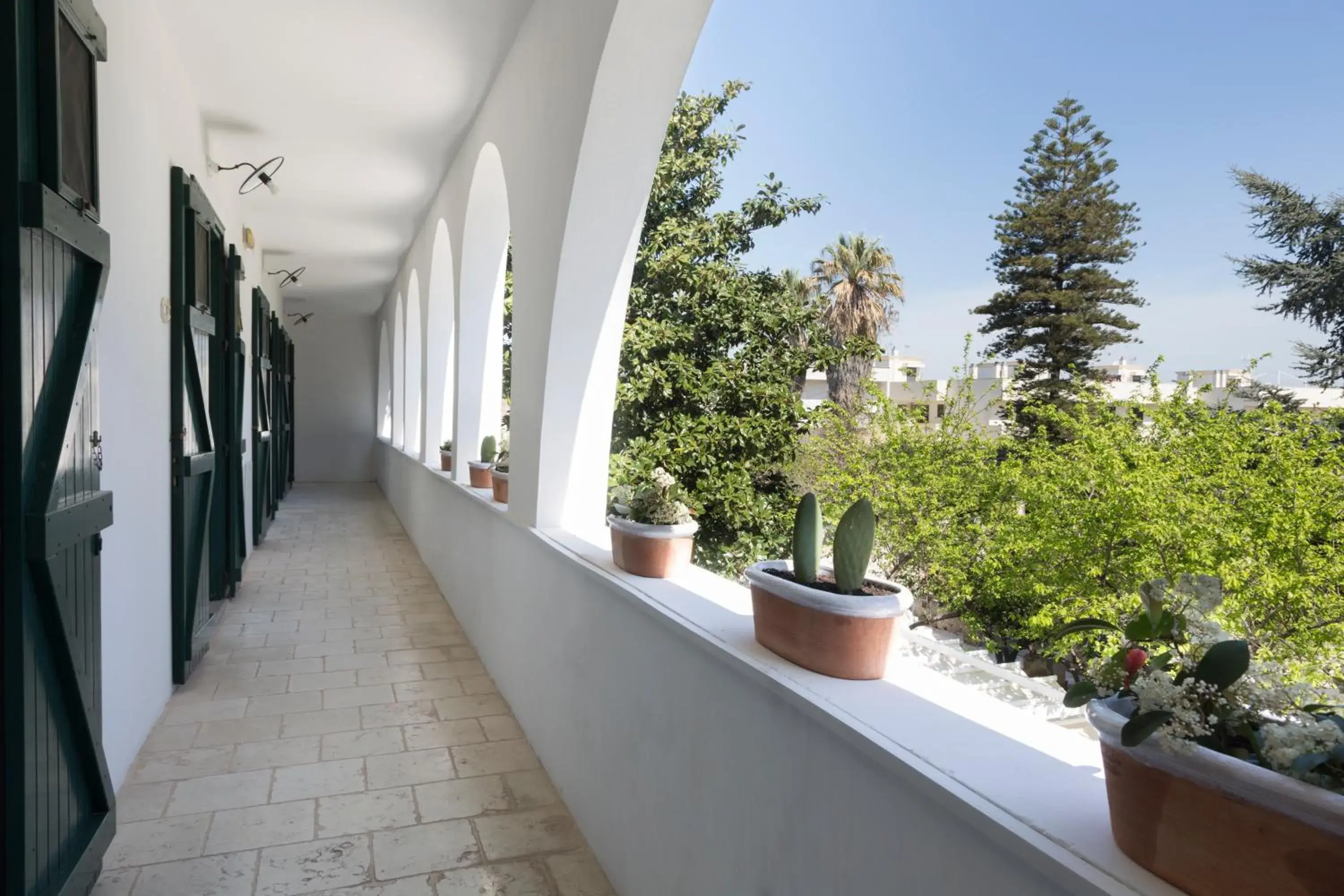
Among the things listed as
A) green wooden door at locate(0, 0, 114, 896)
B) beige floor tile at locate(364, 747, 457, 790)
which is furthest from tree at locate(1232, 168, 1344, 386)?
green wooden door at locate(0, 0, 114, 896)

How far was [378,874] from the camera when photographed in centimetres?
229

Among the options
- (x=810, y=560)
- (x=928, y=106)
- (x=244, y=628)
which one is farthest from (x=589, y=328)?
(x=928, y=106)

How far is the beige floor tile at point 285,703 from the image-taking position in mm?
3512

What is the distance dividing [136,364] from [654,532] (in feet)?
6.74

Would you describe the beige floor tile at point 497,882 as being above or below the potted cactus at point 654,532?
below

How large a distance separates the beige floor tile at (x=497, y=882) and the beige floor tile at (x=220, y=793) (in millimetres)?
847

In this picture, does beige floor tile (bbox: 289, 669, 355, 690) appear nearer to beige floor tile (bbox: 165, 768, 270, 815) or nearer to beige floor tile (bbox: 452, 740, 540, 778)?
beige floor tile (bbox: 165, 768, 270, 815)

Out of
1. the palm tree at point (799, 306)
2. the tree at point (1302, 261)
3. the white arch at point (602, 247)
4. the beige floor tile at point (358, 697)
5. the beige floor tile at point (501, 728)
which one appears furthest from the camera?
the palm tree at point (799, 306)

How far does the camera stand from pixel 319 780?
113 inches

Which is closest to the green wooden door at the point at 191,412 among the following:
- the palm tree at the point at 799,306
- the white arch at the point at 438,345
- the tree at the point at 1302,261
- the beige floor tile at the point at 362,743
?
the beige floor tile at the point at 362,743

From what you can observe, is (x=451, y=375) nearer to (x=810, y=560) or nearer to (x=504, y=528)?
(x=504, y=528)

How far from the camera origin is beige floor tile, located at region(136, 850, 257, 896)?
218cm

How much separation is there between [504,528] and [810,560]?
2.38 metres

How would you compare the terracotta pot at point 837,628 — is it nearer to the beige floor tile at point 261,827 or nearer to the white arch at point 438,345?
the beige floor tile at point 261,827
